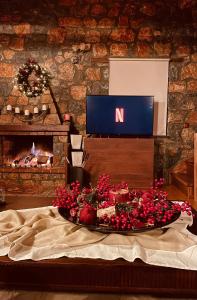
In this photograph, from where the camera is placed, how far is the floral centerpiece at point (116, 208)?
1467mm

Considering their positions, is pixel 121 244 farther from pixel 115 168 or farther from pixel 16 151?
pixel 16 151

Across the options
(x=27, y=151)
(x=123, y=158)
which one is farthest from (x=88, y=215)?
(x=27, y=151)

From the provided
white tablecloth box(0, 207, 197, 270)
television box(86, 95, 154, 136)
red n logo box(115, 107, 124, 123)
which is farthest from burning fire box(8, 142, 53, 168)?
white tablecloth box(0, 207, 197, 270)

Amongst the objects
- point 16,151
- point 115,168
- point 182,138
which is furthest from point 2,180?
point 182,138

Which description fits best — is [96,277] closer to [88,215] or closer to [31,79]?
[88,215]

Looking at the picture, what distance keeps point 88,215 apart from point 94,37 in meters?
3.80

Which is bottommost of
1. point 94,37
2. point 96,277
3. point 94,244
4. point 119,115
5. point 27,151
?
point 96,277

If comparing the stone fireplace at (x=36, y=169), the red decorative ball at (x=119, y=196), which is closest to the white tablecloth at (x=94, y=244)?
the red decorative ball at (x=119, y=196)

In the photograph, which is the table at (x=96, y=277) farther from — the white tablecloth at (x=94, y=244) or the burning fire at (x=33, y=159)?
the burning fire at (x=33, y=159)

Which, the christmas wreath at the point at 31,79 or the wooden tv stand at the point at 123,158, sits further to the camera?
the christmas wreath at the point at 31,79

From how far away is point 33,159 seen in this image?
449 cm

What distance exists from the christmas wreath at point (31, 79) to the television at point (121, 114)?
2.52 ft

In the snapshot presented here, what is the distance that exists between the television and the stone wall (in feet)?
1.72

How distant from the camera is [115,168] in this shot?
14.0 ft
